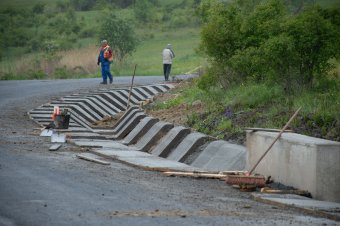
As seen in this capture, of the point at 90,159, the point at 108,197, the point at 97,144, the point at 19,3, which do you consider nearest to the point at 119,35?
the point at 97,144

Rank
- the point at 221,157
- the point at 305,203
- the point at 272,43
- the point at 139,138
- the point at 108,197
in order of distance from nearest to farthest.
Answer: the point at 108,197 → the point at 305,203 → the point at 221,157 → the point at 272,43 → the point at 139,138

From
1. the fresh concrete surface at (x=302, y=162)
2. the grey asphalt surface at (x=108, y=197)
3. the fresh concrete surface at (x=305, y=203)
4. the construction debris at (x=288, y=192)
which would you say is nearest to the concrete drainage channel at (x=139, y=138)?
the fresh concrete surface at (x=302, y=162)

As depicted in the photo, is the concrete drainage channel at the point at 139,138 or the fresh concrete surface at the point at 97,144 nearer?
the concrete drainage channel at the point at 139,138

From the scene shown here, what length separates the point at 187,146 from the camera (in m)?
21.8

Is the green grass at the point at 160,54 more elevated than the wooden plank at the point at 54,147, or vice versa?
the green grass at the point at 160,54

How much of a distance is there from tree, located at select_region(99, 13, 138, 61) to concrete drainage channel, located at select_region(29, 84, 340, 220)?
20359 millimetres

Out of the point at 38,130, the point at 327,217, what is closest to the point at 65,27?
the point at 38,130

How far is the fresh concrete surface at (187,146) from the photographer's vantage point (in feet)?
70.1

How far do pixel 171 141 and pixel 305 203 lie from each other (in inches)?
322

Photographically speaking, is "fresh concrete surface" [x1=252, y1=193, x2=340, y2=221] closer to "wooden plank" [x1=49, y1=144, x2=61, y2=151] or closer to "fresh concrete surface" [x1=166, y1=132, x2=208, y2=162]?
"fresh concrete surface" [x1=166, y1=132, x2=208, y2=162]

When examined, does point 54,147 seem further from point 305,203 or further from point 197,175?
point 305,203

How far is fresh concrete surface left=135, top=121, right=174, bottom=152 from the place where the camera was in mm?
24250

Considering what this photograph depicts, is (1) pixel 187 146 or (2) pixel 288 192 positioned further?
(1) pixel 187 146

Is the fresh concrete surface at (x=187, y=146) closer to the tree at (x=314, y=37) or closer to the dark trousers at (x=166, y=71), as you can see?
the tree at (x=314, y=37)
